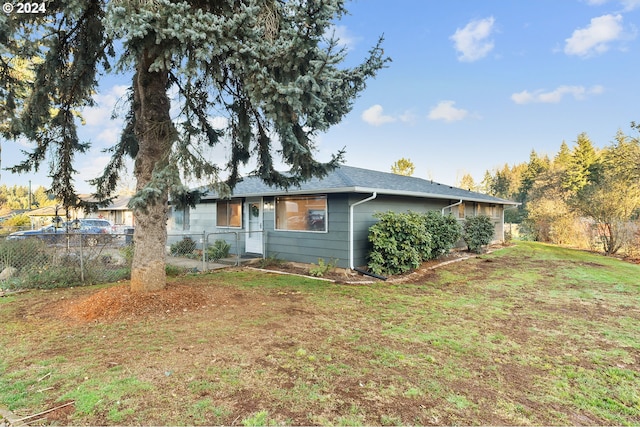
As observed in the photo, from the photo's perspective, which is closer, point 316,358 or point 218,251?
point 316,358

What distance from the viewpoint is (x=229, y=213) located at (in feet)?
40.1

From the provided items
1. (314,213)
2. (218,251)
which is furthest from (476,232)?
(218,251)

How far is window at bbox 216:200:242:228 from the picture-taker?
11801mm

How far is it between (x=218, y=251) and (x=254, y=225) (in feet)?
5.17

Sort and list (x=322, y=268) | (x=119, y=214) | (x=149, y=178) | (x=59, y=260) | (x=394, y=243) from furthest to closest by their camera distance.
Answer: (x=119, y=214)
(x=322, y=268)
(x=394, y=243)
(x=59, y=260)
(x=149, y=178)

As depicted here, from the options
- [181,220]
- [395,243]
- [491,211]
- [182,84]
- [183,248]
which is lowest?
[183,248]

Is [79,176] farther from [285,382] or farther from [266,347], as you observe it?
[285,382]

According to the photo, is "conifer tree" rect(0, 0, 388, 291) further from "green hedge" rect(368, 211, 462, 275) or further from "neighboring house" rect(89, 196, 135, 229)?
"neighboring house" rect(89, 196, 135, 229)

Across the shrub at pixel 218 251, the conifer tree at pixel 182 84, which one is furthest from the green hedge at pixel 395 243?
the shrub at pixel 218 251

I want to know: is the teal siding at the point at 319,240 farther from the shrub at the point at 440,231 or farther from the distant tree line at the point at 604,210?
the distant tree line at the point at 604,210

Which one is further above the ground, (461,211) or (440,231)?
(461,211)

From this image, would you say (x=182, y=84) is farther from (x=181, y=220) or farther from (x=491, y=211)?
(x=491, y=211)

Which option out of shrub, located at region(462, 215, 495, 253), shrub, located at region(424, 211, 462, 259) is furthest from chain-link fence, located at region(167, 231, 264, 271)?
shrub, located at region(462, 215, 495, 253)

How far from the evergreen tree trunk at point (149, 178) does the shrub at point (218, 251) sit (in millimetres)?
5803
